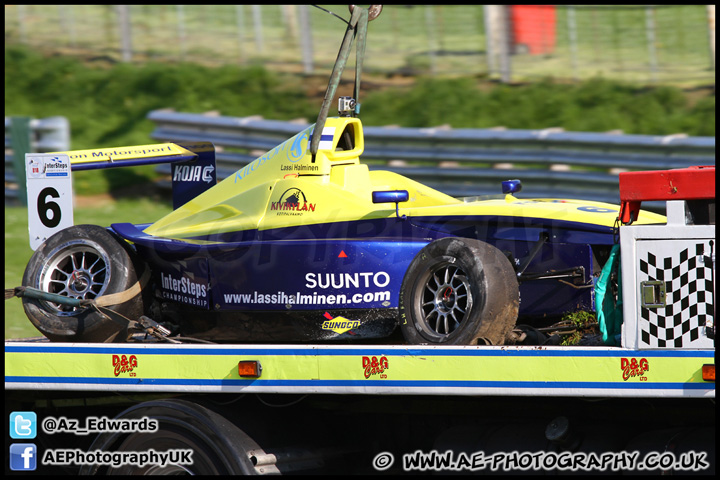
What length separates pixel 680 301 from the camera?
12.8ft

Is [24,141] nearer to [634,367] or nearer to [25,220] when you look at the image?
[25,220]

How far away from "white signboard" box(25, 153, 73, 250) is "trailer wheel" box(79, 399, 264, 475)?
1850mm

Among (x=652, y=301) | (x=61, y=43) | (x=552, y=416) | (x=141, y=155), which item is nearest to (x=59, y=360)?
(x=141, y=155)

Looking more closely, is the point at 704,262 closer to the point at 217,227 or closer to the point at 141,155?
the point at 217,227

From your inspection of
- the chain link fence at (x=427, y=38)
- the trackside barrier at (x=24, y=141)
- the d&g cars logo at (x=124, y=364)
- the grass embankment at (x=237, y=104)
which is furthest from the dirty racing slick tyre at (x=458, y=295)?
the chain link fence at (x=427, y=38)

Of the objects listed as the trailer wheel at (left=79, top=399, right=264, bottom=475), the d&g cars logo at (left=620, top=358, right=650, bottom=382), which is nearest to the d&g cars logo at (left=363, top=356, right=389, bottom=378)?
the trailer wheel at (left=79, top=399, right=264, bottom=475)

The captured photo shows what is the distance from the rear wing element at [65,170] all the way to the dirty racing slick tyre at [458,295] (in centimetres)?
225

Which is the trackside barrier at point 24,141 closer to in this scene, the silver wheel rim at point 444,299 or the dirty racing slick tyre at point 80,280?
the dirty racing slick tyre at point 80,280

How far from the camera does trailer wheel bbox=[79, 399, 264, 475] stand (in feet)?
14.8

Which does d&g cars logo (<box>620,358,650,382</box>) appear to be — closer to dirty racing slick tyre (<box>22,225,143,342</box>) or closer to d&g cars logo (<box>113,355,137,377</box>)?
d&g cars logo (<box>113,355,137,377</box>)

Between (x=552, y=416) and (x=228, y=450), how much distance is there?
149 cm

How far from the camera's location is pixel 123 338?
571 cm

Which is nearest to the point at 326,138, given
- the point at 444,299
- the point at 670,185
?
the point at 444,299

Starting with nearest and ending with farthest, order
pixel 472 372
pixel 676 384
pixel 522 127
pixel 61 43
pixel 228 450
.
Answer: pixel 676 384 → pixel 472 372 → pixel 228 450 → pixel 522 127 → pixel 61 43
